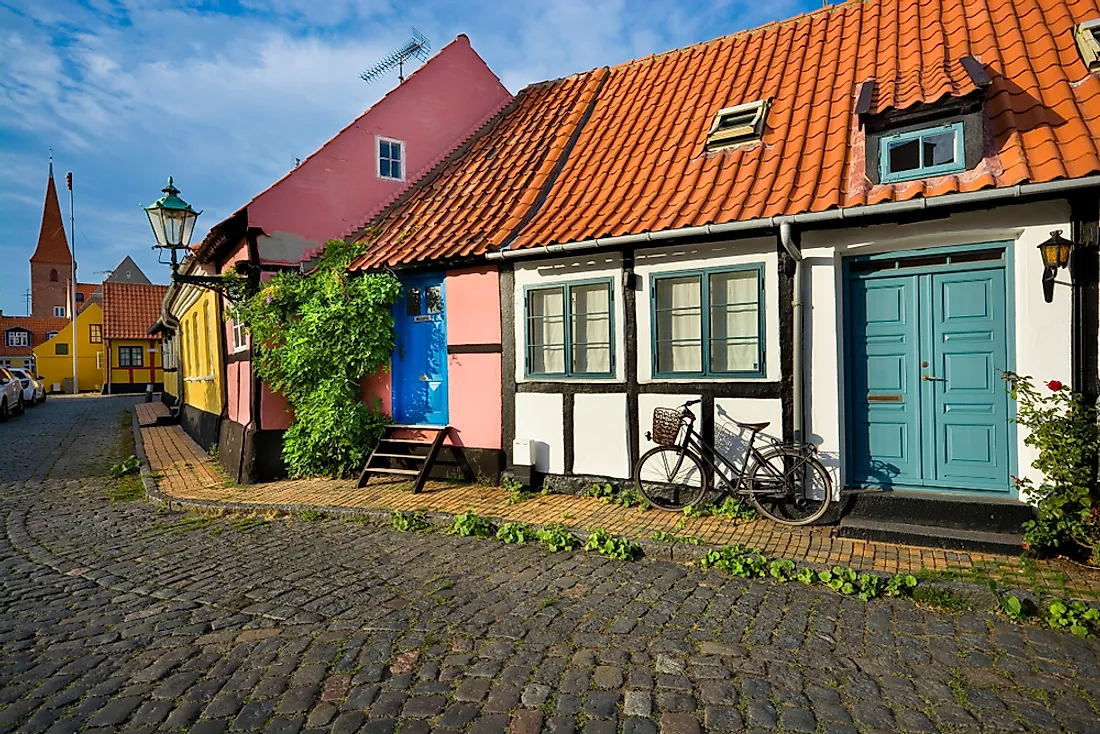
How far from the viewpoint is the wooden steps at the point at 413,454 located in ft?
26.0

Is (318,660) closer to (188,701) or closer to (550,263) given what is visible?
Answer: (188,701)

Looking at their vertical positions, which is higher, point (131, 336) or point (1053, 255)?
point (131, 336)

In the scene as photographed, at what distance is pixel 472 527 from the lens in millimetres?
6215

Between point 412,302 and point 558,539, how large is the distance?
4195mm

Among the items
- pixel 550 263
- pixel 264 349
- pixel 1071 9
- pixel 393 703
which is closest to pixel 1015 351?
pixel 1071 9

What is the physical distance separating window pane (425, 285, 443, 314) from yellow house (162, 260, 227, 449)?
4908mm

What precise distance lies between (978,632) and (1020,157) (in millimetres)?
3722

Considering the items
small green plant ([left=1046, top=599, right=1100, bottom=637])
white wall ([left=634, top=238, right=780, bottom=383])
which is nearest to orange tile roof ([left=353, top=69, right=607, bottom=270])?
white wall ([left=634, top=238, right=780, bottom=383])

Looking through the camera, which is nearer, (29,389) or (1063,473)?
(1063,473)

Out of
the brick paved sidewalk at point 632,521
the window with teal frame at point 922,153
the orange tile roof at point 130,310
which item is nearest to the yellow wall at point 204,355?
the brick paved sidewalk at point 632,521

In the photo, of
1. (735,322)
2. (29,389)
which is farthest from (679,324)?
(29,389)

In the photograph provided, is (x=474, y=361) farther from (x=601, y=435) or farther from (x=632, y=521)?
(x=632, y=521)

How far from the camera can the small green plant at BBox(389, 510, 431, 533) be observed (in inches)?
256

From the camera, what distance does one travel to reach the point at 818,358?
20.0 feet
